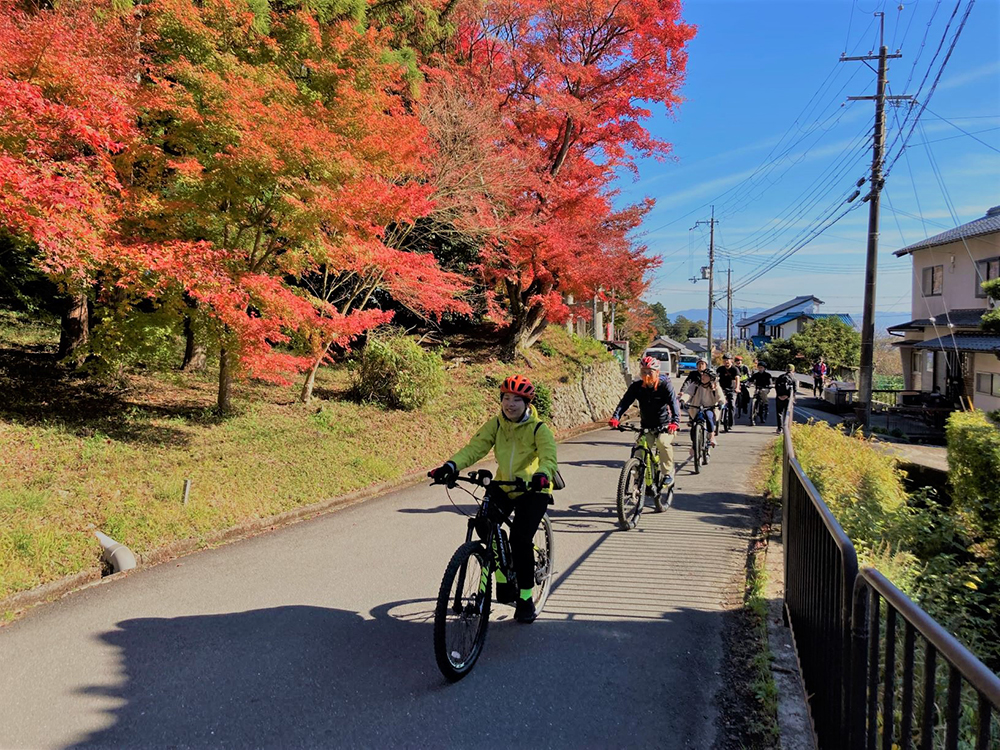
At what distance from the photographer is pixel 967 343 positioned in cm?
1944

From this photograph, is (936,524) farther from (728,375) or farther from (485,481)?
(728,375)

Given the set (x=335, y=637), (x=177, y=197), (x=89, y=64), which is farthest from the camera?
(x=177, y=197)

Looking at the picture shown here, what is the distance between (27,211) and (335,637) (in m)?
5.33

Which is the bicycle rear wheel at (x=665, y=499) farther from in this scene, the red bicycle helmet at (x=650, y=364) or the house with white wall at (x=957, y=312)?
the house with white wall at (x=957, y=312)

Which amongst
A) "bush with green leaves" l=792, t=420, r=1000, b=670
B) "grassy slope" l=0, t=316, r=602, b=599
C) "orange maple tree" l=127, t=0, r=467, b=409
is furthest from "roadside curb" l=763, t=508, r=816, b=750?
"orange maple tree" l=127, t=0, r=467, b=409

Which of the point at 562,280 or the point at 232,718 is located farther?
the point at 562,280

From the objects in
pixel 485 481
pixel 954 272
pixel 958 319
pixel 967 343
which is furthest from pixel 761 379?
pixel 485 481

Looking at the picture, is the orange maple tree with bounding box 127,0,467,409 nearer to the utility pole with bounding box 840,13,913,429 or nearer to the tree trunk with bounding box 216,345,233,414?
the tree trunk with bounding box 216,345,233,414

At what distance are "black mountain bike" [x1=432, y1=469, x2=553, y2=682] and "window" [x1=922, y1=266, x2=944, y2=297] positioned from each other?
1063 inches

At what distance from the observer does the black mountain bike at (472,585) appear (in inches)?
139

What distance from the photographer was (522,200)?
601 inches

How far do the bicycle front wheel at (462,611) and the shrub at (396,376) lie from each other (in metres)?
8.12

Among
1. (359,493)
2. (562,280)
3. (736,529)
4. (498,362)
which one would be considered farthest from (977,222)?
(359,493)

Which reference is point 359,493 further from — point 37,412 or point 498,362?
point 498,362
